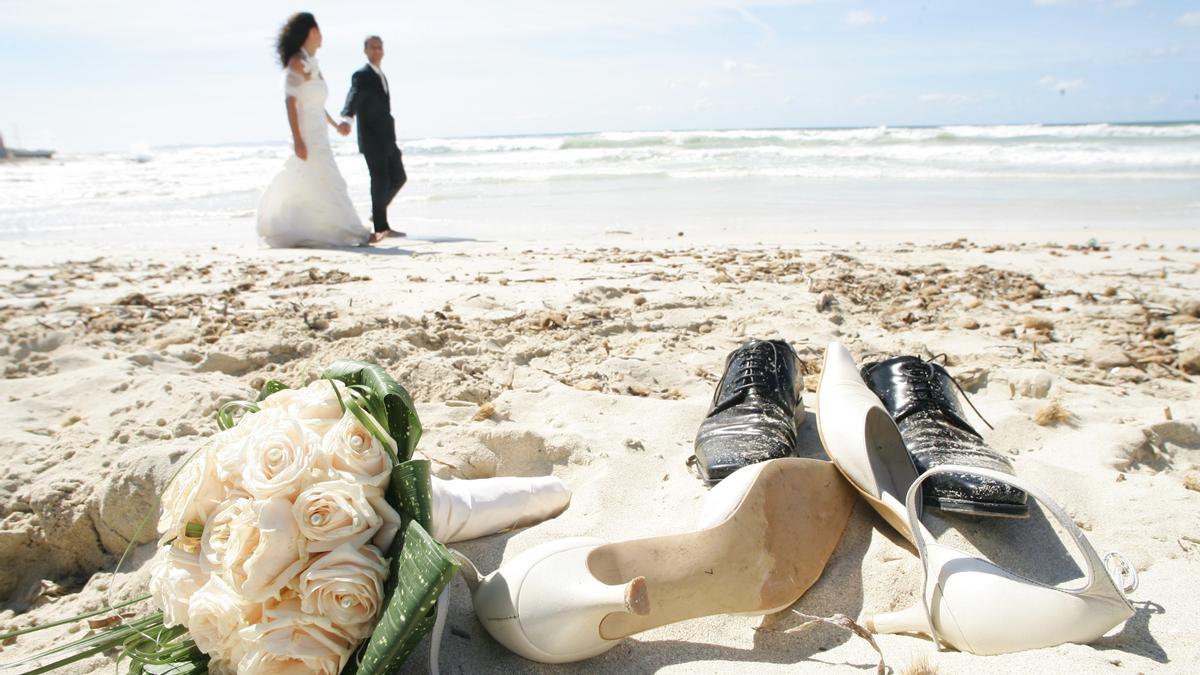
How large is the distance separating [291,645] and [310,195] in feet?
19.5

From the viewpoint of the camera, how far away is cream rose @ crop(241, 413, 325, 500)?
1.15 meters

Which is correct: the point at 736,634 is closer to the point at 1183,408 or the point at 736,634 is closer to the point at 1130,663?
the point at 1130,663

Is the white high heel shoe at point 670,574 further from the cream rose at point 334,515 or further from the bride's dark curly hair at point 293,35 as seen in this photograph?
the bride's dark curly hair at point 293,35

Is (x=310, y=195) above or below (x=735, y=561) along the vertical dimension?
above

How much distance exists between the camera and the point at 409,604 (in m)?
1.11

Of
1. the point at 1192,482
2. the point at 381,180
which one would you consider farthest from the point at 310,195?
the point at 1192,482

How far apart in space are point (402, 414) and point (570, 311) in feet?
7.21

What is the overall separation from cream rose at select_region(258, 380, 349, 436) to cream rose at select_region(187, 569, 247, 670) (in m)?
0.28

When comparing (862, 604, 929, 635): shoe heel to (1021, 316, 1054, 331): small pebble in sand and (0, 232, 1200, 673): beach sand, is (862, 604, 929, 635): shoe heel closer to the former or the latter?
(0, 232, 1200, 673): beach sand

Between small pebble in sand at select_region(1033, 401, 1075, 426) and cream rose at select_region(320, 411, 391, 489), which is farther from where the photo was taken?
Answer: small pebble in sand at select_region(1033, 401, 1075, 426)

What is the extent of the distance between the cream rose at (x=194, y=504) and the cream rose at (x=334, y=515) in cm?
18

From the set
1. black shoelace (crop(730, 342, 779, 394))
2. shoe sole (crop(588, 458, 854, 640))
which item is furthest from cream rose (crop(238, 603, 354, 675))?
black shoelace (crop(730, 342, 779, 394))

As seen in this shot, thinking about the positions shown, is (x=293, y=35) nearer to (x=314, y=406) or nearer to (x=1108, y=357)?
(x=314, y=406)

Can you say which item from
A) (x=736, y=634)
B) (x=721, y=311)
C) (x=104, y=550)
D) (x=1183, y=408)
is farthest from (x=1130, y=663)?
(x=721, y=311)
